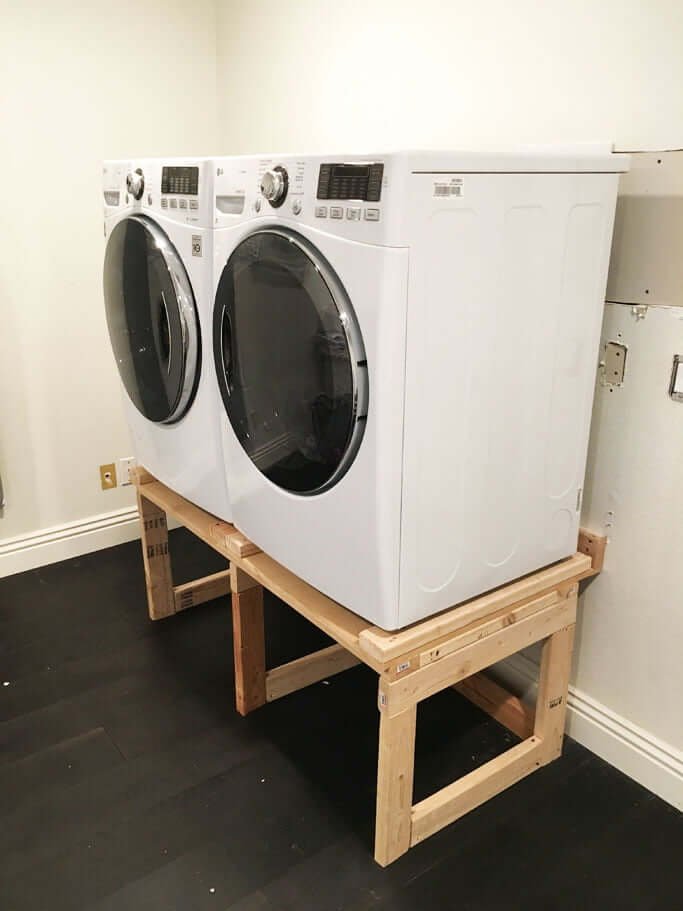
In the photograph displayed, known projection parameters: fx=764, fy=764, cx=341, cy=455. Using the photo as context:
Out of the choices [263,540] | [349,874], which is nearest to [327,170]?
[263,540]

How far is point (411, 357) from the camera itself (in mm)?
1247

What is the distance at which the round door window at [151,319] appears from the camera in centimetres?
176

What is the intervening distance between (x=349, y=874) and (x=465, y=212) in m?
1.28

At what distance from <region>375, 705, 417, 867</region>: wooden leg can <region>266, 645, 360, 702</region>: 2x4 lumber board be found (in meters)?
0.53

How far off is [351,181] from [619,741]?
4.58ft

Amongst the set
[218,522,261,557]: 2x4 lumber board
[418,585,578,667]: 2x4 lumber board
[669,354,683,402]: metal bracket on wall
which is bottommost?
[418,585,578,667]: 2x4 lumber board

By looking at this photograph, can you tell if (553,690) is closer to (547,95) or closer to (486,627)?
(486,627)

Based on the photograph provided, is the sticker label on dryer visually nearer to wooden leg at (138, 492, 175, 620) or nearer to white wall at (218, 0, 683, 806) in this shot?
white wall at (218, 0, 683, 806)

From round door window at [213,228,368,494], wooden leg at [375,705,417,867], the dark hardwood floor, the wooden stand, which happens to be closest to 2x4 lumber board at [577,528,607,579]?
the wooden stand

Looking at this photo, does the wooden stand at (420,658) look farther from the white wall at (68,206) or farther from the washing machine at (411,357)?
the white wall at (68,206)

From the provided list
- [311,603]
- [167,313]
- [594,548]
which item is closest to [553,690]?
[594,548]

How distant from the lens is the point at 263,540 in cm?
167

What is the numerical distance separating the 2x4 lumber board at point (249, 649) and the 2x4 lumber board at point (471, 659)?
1.78 ft

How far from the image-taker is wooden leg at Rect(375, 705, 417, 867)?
145 cm
